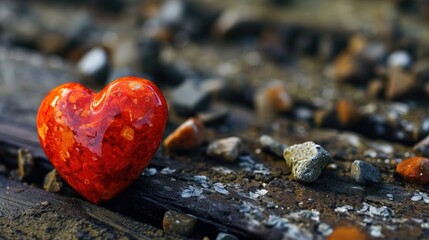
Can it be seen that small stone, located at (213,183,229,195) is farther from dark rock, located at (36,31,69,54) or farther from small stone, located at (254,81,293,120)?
dark rock, located at (36,31,69,54)

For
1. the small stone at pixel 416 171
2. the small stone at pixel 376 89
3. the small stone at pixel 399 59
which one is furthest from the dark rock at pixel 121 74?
the small stone at pixel 416 171

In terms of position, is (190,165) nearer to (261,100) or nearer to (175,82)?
(261,100)

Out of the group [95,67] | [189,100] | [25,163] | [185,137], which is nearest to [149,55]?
[95,67]

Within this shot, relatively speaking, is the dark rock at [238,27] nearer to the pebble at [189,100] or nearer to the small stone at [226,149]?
the pebble at [189,100]

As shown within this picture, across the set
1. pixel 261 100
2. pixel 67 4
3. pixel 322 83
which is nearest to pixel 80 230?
pixel 261 100

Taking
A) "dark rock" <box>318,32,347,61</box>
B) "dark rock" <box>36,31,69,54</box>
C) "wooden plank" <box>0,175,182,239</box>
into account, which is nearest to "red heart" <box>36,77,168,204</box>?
Result: "wooden plank" <box>0,175,182,239</box>

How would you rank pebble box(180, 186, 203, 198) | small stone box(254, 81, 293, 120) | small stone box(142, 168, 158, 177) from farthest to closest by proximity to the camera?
small stone box(254, 81, 293, 120) < small stone box(142, 168, 158, 177) < pebble box(180, 186, 203, 198)
